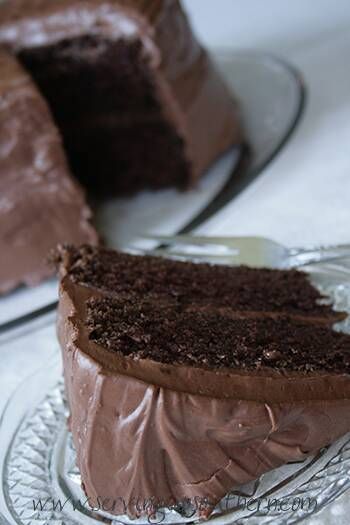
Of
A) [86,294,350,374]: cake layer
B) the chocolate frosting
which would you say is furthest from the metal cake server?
the chocolate frosting

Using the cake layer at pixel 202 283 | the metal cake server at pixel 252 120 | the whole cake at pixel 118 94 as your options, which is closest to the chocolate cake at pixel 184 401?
the cake layer at pixel 202 283

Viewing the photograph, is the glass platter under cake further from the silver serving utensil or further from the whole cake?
the whole cake

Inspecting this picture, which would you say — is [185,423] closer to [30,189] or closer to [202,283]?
[202,283]

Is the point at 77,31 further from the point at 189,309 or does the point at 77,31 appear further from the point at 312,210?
the point at 189,309

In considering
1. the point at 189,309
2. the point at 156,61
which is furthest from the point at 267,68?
the point at 189,309

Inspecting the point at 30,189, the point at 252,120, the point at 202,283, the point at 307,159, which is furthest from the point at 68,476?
the point at 252,120
